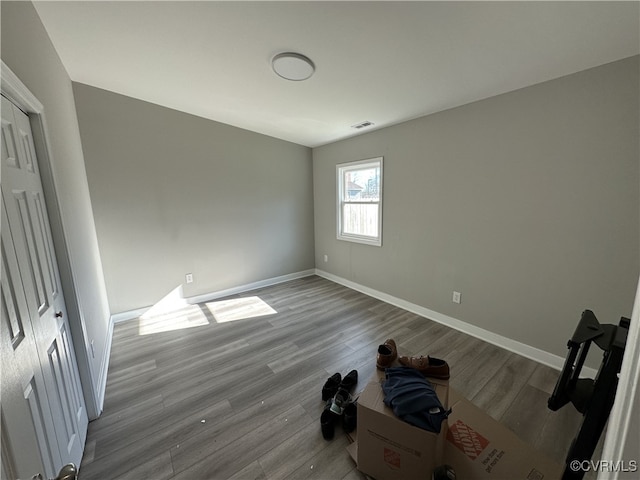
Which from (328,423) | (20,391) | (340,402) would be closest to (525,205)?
(340,402)

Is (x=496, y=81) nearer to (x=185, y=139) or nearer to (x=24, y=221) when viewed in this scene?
(x=24, y=221)

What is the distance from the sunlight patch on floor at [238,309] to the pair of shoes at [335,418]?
1694 millimetres

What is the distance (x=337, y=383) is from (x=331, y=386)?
61mm

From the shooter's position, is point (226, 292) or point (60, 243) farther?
point (226, 292)

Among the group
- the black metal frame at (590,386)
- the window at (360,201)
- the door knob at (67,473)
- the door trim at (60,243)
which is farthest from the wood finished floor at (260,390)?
the window at (360,201)

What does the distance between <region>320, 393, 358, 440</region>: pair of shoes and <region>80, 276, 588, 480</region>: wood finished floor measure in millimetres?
45

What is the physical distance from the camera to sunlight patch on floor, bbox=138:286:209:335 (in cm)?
286

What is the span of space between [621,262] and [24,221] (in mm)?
3398

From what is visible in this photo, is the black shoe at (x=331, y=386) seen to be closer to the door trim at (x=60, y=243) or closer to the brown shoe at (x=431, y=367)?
the brown shoe at (x=431, y=367)

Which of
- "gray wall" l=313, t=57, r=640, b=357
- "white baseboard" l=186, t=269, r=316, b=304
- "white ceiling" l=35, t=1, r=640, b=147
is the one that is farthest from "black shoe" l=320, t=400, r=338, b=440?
"white baseboard" l=186, t=269, r=316, b=304

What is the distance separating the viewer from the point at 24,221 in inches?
41.6

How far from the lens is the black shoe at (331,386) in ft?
5.87

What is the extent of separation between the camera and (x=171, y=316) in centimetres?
312

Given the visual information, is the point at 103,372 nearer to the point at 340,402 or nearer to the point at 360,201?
the point at 340,402
